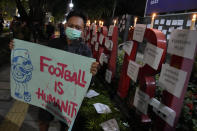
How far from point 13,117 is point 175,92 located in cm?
292

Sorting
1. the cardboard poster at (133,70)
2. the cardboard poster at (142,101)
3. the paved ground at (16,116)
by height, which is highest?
the cardboard poster at (133,70)

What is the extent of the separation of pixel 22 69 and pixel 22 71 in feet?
0.08

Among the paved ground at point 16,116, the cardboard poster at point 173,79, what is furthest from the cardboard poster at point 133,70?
the paved ground at point 16,116

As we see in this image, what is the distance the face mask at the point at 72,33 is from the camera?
242 centimetres

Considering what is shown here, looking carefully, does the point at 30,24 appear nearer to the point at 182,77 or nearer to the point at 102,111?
the point at 102,111

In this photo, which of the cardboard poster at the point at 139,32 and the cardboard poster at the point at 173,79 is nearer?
the cardboard poster at the point at 173,79

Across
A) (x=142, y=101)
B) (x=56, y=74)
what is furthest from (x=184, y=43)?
(x=56, y=74)

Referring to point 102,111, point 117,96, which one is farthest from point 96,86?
point 102,111

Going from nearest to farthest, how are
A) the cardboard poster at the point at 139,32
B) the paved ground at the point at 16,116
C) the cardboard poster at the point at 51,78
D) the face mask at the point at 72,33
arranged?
the cardboard poster at the point at 51,78 → the face mask at the point at 72,33 → the cardboard poster at the point at 139,32 → the paved ground at the point at 16,116

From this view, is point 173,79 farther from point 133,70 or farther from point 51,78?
point 51,78

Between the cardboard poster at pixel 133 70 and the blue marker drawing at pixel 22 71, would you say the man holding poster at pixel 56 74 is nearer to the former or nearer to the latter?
the blue marker drawing at pixel 22 71

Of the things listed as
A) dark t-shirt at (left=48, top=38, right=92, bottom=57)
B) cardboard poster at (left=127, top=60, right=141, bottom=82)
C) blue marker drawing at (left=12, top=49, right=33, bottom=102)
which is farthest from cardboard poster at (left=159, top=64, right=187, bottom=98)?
blue marker drawing at (left=12, top=49, right=33, bottom=102)

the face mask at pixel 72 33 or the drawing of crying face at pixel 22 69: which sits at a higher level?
the face mask at pixel 72 33

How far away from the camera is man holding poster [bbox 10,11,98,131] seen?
2188mm
